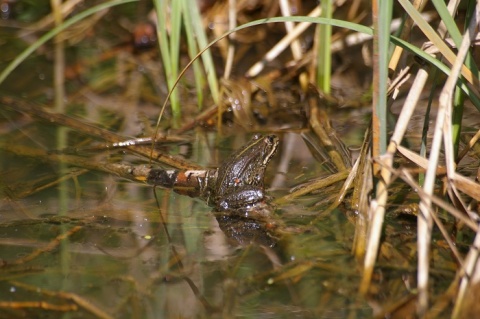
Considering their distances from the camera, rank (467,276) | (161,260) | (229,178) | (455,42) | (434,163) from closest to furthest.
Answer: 1. (467,276)
2. (434,163)
3. (455,42)
4. (161,260)
5. (229,178)

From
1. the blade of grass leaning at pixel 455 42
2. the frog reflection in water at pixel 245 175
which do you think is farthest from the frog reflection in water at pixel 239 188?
the blade of grass leaning at pixel 455 42

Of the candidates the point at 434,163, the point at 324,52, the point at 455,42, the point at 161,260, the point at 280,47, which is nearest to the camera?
the point at 434,163

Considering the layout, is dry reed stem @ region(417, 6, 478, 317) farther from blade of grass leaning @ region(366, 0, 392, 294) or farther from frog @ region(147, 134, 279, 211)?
frog @ region(147, 134, 279, 211)

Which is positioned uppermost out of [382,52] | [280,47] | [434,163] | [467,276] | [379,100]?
[280,47]

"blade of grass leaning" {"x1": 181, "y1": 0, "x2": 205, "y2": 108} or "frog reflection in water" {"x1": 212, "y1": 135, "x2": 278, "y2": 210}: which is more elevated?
"blade of grass leaning" {"x1": 181, "y1": 0, "x2": 205, "y2": 108}

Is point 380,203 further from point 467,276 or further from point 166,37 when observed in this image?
point 166,37

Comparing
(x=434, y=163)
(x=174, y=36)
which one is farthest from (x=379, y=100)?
(x=174, y=36)

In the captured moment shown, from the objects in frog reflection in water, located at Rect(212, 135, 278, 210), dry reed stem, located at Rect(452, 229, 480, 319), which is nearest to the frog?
frog reflection in water, located at Rect(212, 135, 278, 210)
